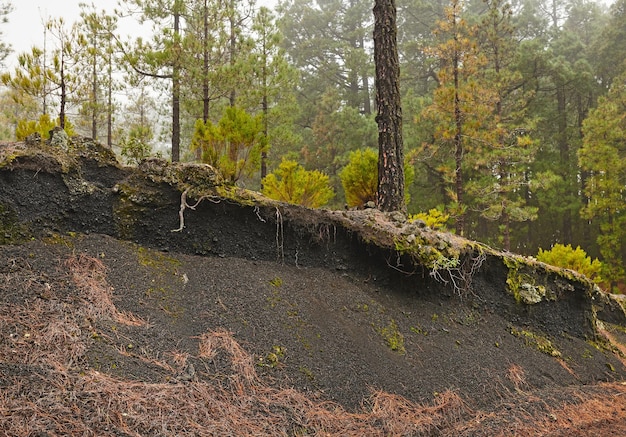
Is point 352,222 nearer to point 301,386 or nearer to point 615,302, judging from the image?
point 301,386

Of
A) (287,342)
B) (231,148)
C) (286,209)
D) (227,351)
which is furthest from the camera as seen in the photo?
(231,148)

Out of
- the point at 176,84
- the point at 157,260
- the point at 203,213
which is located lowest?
the point at 157,260

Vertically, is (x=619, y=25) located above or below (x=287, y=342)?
above

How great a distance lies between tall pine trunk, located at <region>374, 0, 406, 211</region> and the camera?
5.82 meters

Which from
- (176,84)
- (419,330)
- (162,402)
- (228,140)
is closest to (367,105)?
(176,84)

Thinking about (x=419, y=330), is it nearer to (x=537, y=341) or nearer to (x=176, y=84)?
(x=537, y=341)

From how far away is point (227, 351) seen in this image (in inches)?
120

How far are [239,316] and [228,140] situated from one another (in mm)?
3267

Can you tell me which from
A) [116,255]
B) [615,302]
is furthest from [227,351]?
[615,302]

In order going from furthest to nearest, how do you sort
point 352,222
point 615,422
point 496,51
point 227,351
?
point 496,51, point 352,222, point 615,422, point 227,351

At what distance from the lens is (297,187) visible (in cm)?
662

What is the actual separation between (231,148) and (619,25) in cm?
2012

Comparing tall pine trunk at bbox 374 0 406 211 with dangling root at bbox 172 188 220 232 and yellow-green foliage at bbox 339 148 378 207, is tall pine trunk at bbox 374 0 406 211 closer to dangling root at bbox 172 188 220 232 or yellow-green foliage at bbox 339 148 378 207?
yellow-green foliage at bbox 339 148 378 207

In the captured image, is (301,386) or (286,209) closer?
(301,386)
